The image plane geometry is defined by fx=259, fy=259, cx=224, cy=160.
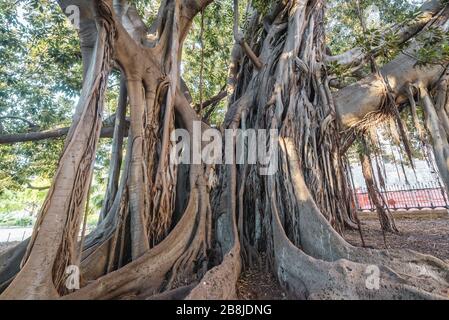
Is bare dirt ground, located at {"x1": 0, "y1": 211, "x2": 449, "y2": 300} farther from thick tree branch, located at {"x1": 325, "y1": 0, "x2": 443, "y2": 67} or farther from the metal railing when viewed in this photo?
the metal railing

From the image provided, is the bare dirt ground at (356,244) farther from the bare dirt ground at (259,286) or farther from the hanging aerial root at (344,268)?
the hanging aerial root at (344,268)

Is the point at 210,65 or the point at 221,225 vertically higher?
the point at 210,65

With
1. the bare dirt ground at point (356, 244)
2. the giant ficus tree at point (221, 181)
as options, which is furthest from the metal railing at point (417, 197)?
the giant ficus tree at point (221, 181)

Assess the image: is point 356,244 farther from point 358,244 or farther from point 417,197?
point 417,197

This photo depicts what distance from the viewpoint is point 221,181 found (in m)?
2.59

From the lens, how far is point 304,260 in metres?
1.58

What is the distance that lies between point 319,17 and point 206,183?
285 cm

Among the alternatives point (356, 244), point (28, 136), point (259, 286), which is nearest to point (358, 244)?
point (356, 244)

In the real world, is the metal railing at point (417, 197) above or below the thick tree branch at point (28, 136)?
below

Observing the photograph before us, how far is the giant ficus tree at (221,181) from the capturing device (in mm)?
1396

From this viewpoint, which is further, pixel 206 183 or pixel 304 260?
pixel 206 183

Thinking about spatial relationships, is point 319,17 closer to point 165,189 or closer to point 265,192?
point 265,192
